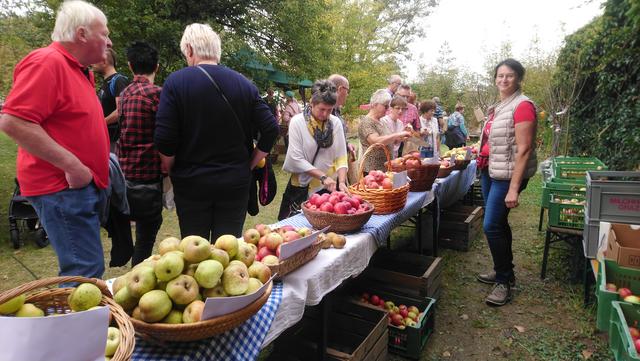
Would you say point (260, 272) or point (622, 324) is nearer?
point (260, 272)

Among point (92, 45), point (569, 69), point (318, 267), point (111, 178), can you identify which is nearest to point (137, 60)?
point (92, 45)

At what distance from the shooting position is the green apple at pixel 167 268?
119 centimetres

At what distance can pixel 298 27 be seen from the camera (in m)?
8.86

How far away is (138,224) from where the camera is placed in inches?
115

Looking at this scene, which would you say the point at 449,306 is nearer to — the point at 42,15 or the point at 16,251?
the point at 16,251

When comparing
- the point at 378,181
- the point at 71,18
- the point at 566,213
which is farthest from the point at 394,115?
the point at 71,18

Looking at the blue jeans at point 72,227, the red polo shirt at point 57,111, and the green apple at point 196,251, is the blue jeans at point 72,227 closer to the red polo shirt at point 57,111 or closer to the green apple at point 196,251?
the red polo shirt at point 57,111

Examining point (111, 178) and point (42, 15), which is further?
point (42, 15)

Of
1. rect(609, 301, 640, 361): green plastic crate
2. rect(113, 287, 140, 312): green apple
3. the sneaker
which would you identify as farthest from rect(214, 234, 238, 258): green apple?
the sneaker

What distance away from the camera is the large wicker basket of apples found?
3.80ft

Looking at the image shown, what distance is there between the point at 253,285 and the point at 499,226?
2.97m

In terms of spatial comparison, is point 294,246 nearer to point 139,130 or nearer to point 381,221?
point 381,221

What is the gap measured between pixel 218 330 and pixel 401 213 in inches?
84.1

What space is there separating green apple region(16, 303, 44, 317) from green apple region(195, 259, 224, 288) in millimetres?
421
